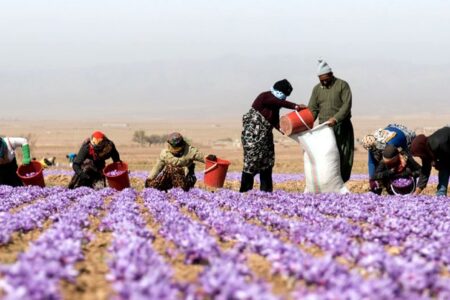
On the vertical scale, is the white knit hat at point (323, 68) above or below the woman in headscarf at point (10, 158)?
above

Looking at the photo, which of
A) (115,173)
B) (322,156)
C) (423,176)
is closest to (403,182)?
(423,176)

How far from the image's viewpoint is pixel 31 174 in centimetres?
1355

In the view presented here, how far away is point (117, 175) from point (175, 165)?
1480 millimetres

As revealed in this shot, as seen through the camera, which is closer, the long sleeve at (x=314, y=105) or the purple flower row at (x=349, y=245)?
the purple flower row at (x=349, y=245)

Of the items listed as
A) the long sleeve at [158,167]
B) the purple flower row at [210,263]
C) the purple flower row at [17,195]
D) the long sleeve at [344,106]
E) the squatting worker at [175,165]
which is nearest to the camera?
the purple flower row at [210,263]

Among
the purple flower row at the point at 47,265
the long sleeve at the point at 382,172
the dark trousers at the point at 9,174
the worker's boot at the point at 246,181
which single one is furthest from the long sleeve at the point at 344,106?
the dark trousers at the point at 9,174

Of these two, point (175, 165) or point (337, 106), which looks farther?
point (175, 165)

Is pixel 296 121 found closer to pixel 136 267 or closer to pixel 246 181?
pixel 246 181

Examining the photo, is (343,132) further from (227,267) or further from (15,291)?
(15,291)

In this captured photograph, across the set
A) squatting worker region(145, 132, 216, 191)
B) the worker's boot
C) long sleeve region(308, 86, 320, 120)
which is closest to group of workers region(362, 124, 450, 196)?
long sleeve region(308, 86, 320, 120)

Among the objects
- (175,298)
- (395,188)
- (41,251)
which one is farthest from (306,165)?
(175,298)

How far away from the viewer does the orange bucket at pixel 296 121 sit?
37.4 ft

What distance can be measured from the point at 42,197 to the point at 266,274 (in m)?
7.76

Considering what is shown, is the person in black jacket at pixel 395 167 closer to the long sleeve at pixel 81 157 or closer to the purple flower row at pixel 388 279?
the long sleeve at pixel 81 157
